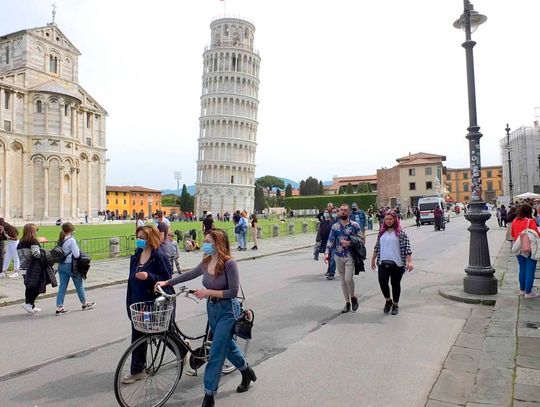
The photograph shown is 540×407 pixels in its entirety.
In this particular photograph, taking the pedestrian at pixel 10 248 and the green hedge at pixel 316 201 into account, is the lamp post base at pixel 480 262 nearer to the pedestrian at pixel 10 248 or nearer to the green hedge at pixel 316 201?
the pedestrian at pixel 10 248

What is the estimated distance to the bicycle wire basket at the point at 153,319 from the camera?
3934mm

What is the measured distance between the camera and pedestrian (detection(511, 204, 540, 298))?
823 centimetres

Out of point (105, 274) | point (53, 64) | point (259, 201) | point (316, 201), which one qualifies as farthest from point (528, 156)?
point (259, 201)

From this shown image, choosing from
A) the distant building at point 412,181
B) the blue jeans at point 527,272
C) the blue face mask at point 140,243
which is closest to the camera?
the blue face mask at point 140,243

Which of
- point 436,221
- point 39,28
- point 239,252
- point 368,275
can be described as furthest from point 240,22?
point 368,275

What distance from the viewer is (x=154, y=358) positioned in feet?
13.9

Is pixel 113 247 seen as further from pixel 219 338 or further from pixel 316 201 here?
pixel 316 201

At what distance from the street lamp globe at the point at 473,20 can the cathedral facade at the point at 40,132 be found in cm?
5366

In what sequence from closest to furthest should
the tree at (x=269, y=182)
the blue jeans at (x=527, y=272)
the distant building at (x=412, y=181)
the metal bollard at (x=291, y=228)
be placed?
the blue jeans at (x=527, y=272) → the metal bollard at (x=291, y=228) → the distant building at (x=412, y=181) → the tree at (x=269, y=182)

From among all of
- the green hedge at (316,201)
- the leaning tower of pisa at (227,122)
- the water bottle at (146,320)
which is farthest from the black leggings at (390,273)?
the leaning tower of pisa at (227,122)

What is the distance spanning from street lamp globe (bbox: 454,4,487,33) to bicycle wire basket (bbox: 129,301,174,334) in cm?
849

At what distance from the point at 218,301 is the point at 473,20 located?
8230mm

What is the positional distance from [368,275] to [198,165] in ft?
302

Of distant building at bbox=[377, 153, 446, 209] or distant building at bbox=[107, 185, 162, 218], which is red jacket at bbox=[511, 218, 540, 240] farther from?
distant building at bbox=[107, 185, 162, 218]
